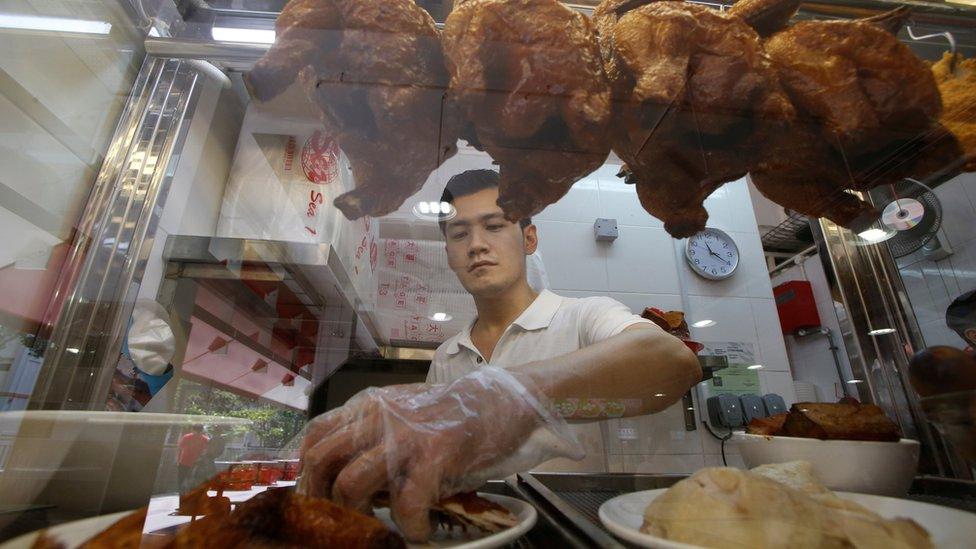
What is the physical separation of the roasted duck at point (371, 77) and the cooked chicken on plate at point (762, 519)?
27.3 inches

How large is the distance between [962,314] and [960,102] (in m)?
0.46

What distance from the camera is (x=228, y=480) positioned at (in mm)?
706

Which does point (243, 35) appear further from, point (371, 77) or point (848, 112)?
point (848, 112)

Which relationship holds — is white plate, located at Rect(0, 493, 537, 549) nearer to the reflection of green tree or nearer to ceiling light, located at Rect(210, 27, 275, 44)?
the reflection of green tree

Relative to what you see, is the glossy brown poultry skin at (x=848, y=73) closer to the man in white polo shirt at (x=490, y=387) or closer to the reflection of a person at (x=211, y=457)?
the man in white polo shirt at (x=490, y=387)

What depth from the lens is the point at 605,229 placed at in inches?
38.9

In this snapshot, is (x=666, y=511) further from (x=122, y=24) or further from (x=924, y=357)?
(x=122, y=24)

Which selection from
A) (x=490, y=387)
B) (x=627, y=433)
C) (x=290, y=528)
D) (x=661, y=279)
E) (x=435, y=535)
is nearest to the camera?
(x=290, y=528)

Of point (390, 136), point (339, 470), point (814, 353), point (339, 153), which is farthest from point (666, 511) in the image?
point (339, 153)

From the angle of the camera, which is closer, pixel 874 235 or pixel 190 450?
pixel 190 450

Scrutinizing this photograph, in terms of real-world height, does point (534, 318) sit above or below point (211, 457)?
above

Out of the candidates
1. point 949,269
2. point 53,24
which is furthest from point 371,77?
point 949,269

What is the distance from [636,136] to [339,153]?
62 centimetres

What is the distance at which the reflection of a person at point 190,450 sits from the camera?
2.31 ft
